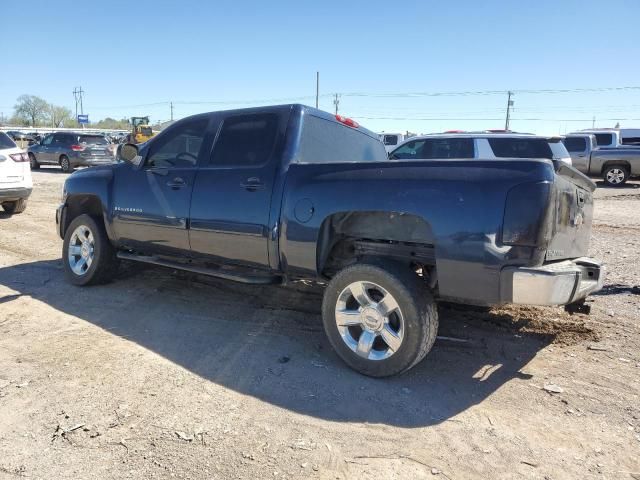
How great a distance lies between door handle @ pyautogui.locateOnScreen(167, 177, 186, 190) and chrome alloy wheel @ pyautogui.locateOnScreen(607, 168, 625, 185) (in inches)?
713

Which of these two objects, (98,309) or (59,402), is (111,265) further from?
(59,402)

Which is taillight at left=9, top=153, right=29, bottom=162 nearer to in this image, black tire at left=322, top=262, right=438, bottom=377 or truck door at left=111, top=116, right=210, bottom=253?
truck door at left=111, top=116, right=210, bottom=253

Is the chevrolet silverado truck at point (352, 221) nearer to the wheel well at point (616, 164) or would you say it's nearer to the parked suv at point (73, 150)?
the wheel well at point (616, 164)

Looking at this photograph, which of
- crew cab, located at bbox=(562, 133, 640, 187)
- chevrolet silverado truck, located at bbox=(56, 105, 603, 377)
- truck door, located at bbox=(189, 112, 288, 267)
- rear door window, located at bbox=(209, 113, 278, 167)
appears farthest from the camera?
crew cab, located at bbox=(562, 133, 640, 187)

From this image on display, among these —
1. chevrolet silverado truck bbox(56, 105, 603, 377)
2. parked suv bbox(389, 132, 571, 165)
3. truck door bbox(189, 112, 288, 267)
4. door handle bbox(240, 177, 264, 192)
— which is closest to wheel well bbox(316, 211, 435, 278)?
chevrolet silverado truck bbox(56, 105, 603, 377)

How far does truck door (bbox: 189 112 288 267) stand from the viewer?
3986mm

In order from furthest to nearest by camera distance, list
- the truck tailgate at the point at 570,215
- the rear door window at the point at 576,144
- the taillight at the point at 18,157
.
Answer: the rear door window at the point at 576,144 → the taillight at the point at 18,157 → the truck tailgate at the point at 570,215

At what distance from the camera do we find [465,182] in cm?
302

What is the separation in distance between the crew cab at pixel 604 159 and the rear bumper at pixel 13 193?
17118 mm

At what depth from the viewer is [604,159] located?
58.8 ft

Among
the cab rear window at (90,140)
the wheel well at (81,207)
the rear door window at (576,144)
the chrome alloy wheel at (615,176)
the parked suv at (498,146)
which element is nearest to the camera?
the wheel well at (81,207)

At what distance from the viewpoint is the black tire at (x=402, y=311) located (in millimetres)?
3215

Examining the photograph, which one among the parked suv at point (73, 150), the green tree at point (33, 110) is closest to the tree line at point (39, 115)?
the green tree at point (33, 110)

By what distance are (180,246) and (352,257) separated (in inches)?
68.7
